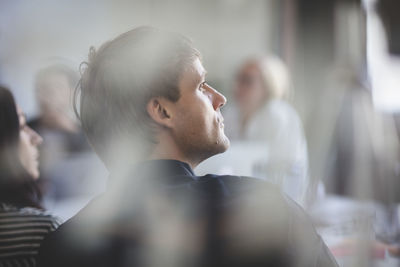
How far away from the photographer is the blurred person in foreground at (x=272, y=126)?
1.25 m

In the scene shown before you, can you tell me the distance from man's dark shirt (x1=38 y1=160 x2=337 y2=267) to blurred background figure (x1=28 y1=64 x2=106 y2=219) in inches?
22.7

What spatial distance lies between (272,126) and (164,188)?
90cm

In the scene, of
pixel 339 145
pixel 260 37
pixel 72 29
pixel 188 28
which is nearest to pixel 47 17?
pixel 72 29

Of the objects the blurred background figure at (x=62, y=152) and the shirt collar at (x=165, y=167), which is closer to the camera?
the shirt collar at (x=165, y=167)

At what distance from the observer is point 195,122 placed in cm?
70

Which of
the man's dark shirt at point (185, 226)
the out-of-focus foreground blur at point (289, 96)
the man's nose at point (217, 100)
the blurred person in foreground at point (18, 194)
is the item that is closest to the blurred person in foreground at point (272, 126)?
the out-of-focus foreground blur at point (289, 96)

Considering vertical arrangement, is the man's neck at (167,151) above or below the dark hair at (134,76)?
below

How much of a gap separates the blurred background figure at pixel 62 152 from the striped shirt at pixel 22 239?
0.31 m

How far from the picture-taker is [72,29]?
123 inches

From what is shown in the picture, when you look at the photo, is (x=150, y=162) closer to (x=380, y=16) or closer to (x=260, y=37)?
(x=380, y=16)

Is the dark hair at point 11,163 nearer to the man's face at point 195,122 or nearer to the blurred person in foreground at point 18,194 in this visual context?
the blurred person in foreground at point 18,194

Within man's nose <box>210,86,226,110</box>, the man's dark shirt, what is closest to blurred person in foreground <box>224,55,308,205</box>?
man's nose <box>210,86,226,110</box>

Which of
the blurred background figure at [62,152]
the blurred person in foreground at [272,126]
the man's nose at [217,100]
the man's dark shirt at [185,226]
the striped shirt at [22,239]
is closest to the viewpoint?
the man's dark shirt at [185,226]

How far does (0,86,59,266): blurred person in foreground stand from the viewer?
86cm
